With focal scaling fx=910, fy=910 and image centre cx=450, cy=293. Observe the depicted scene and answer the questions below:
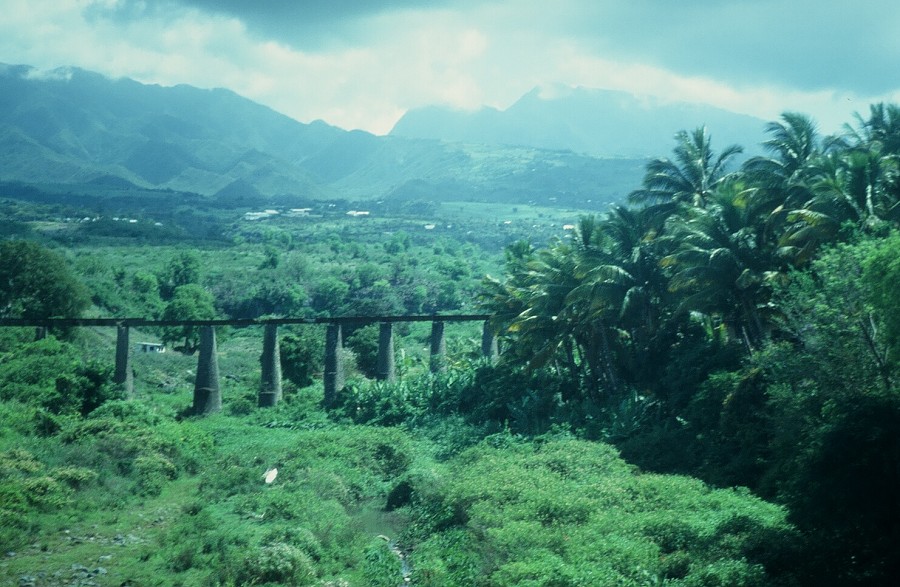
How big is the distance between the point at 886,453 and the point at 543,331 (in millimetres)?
18855

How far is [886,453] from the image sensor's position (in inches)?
603

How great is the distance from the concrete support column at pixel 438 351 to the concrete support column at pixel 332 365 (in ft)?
19.2

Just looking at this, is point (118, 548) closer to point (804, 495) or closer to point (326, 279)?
point (804, 495)

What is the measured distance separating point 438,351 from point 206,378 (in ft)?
38.1

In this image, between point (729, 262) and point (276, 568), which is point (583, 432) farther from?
point (276, 568)

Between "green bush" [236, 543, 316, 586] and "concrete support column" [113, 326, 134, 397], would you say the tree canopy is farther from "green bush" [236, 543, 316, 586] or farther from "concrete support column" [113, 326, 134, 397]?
"green bush" [236, 543, 316, 586]

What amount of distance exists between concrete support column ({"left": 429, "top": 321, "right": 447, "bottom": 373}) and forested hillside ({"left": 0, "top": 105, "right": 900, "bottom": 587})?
4.87 ft

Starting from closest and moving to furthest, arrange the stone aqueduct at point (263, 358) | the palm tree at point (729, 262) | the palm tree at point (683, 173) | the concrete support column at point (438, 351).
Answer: the palm tree at point (729, 262)
the palm tree at point (683, 173)
the stone aqueduct at point (263, 358)
the concrete support column at point (438, 351)

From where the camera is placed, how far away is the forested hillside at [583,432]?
17281 millimetres

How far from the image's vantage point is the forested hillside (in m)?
17.3

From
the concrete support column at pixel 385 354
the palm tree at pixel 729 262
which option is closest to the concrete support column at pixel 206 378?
the concrete support column at pixel 385 354

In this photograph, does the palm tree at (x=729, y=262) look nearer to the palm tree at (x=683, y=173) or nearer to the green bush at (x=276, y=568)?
the palm tree at (x=683, y=173)

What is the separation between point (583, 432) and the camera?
29453 millimetres

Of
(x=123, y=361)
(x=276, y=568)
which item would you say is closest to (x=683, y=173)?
(x=276, y=568)
